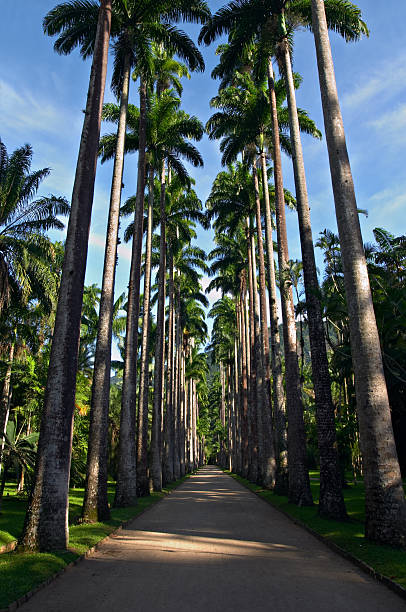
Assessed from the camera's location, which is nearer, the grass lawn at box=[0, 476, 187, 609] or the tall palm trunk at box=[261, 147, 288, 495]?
the grass lawn at box=[0, 476, 187, 609]

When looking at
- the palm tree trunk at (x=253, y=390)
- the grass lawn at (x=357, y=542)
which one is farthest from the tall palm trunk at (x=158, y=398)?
the grass lawn at (x=357, y=542)

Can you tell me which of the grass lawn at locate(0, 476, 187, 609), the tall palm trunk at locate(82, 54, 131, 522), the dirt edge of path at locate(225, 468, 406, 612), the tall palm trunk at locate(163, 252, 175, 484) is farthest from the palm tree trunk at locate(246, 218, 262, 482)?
the grass lawn at locate(0, 476, 187, 609)

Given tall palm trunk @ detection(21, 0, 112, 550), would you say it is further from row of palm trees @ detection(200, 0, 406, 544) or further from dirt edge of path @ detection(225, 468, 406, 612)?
row of palm trees @ detection(200, 0, 406, 544)

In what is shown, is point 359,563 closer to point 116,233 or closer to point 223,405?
point 116,233

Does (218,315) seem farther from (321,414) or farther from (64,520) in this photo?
(64,520)

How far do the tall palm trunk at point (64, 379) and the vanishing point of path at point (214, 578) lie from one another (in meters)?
1.09

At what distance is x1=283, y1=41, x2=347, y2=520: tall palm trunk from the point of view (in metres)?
11.3

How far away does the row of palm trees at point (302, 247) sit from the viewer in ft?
27.1

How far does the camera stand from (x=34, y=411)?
19.1 metres

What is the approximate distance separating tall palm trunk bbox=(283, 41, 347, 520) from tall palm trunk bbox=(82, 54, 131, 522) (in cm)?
604

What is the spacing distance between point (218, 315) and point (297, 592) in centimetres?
4816

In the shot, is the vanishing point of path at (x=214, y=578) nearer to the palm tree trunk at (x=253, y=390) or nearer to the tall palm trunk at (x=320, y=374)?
the tall palm trunk at (x=320, y=374)

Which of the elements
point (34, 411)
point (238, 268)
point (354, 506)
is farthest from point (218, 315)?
point (354, 506)

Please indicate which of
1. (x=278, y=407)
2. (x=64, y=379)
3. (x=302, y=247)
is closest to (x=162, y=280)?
(x=278, y=407)
